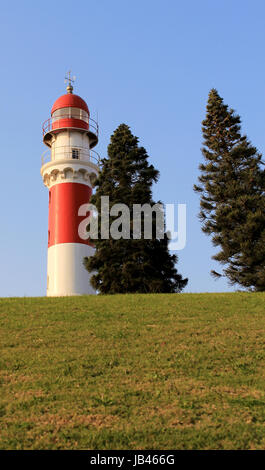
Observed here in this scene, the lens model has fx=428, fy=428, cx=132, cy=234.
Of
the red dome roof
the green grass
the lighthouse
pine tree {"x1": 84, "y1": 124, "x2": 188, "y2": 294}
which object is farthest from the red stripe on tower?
the green grass

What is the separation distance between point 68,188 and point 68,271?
22.5ft

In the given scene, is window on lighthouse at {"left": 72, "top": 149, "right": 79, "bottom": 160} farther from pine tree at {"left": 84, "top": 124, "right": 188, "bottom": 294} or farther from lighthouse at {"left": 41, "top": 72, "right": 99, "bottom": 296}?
pine tree at {"left": 84, "top": 124, "right": 188, "bottom": 294}

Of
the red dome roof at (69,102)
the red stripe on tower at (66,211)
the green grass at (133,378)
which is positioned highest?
the red dome roof at (69,102)

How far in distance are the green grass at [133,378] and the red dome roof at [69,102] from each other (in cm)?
2362

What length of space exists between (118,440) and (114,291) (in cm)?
1790

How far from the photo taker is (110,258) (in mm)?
25453

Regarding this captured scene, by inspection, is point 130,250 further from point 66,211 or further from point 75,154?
point 75,154

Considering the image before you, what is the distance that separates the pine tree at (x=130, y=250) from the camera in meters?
24.5

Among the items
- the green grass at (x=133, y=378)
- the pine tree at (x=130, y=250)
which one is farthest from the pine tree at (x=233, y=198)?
the green grass at (x=133, y=378)

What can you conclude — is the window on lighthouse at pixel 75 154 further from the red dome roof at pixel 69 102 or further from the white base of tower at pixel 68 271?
the white base of tower at pixel 68 271

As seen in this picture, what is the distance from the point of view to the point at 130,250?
83.3 feet

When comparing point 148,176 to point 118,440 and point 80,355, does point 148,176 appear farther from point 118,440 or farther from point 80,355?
point 118,440

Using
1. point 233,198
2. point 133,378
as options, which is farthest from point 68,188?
point 133,378
